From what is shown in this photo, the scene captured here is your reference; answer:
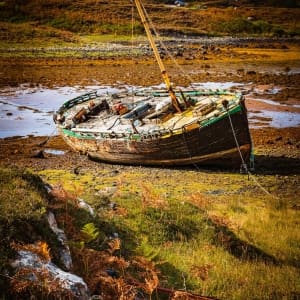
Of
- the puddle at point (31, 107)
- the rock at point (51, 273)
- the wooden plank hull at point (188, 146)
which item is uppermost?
the rock at point (51, 273)

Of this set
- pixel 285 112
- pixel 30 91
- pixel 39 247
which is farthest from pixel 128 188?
pixel 30 91

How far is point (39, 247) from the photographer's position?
4949mm

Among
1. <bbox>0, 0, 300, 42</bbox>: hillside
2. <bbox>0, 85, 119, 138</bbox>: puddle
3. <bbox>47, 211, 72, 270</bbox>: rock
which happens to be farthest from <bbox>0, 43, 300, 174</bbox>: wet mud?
<bbox>47, 211, 72, 270</bbox>: rock

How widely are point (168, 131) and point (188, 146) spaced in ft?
2.61

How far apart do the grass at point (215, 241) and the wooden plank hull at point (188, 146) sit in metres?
2.65

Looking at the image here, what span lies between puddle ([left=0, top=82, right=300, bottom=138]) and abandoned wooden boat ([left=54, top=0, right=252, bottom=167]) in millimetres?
3471

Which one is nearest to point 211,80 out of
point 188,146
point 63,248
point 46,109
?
point 46,109

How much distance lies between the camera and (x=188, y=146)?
1382cm

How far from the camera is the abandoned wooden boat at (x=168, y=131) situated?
44.2 feet

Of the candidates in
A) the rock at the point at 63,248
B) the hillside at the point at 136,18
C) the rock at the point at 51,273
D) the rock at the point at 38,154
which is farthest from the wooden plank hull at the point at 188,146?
the rock at the point at 51,273

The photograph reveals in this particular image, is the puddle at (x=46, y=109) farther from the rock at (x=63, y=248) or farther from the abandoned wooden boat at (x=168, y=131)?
the rock at (x=63, y=248)

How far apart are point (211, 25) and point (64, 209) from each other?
39684 mm

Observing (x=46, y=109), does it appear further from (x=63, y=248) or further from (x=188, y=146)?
(x=63, y=248)

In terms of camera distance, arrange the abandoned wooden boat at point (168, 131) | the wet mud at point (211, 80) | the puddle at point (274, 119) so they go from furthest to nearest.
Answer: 1. the puddle at point (274, 119)
2. the wet mud at point (211, 80)
3. the abandoned wooden boat at point (168, 131)
